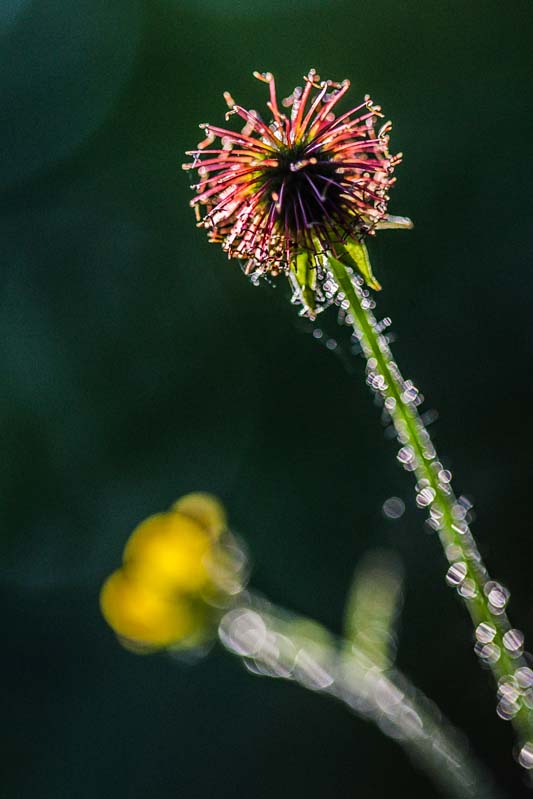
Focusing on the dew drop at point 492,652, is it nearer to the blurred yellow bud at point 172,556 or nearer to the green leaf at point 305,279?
the green leaf at point 305,279

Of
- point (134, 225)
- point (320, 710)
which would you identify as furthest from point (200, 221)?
point (134, 225)

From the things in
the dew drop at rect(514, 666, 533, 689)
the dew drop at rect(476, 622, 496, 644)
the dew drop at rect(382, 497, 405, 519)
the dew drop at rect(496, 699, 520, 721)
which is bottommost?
the dew drop at rect(382, 497, 405, 519)

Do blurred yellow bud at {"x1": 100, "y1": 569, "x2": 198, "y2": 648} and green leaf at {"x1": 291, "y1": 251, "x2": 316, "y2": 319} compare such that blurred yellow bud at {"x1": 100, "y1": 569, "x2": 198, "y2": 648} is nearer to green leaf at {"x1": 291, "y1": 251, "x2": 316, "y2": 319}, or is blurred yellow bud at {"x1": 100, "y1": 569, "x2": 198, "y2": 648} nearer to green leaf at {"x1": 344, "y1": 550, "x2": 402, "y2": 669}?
green leaf at {"x1": 344, "y1": 550, "x2": 402, "y2": 669}

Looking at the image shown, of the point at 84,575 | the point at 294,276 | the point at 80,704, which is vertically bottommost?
the point at 80,704

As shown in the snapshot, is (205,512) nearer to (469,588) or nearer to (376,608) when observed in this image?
(376,608)

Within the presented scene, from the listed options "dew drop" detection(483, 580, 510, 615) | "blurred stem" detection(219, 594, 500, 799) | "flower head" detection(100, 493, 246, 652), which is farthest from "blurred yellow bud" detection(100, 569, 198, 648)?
"dew drop" detection(483, 580, 510, 615)

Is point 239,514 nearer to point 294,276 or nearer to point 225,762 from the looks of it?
point 225,762
